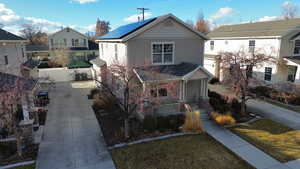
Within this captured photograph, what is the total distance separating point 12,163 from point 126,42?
32.0 feet

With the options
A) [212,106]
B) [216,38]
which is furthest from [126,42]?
[216,38]

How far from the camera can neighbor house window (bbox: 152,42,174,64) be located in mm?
14977

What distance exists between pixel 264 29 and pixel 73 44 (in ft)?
124

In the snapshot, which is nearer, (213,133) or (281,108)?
(213,133)

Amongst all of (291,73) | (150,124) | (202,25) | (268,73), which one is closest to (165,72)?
(150,124)

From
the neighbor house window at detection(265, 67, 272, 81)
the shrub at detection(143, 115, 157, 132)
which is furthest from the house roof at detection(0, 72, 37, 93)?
the neighbor house window at detection(265, 67, 272, 81)

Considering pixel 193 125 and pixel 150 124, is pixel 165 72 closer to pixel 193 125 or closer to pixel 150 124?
pixel 150 124

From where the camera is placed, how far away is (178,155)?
9.26 meters

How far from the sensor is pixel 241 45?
24.2 meters

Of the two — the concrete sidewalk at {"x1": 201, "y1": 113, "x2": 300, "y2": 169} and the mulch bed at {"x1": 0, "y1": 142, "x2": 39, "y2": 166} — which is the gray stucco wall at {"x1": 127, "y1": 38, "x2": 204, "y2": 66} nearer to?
the concrete sidewalk at {"x1": 201, "y1": 113, "x2": 300, "y2": 169}

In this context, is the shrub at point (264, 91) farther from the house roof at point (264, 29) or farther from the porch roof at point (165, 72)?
the porch roof at point (165, 72)

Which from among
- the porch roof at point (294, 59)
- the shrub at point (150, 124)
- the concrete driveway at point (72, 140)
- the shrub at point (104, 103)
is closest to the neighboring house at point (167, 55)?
the shrub at point (150, 124)

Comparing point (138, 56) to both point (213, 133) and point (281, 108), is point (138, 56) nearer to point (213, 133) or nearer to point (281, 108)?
point (213, 133)

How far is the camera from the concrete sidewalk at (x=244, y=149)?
8389 mm
